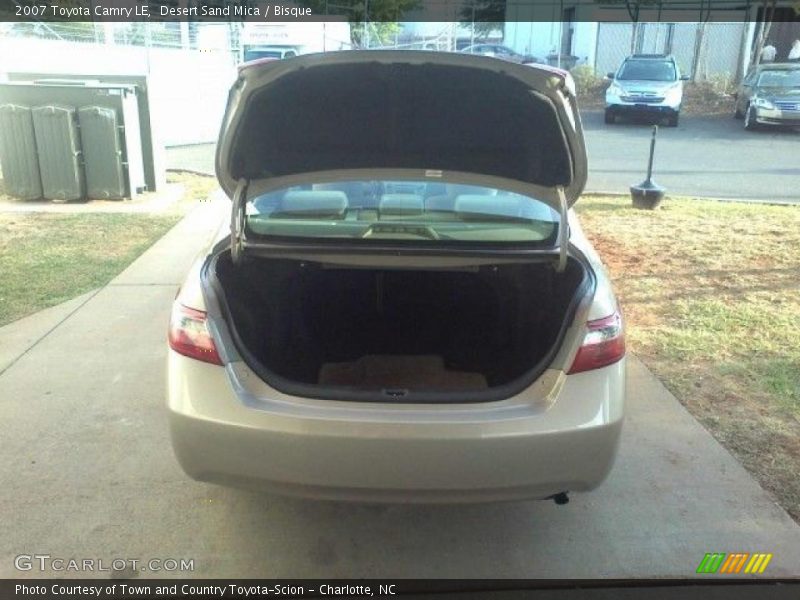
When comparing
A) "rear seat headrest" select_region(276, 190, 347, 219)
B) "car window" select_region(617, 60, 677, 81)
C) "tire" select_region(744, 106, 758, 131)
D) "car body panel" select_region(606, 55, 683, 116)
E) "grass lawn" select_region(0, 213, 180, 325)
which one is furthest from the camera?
"car window" select_region(617, 60, 677, 81)

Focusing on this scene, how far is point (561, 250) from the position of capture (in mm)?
2691

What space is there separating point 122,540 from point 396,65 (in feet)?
6.71

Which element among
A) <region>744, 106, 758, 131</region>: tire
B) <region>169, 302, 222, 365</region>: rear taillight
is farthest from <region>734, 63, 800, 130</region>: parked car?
<region>169, 302, 222, 365</region>: rear taillight

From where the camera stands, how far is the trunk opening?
293cm

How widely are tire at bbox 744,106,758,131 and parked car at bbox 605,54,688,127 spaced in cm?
160

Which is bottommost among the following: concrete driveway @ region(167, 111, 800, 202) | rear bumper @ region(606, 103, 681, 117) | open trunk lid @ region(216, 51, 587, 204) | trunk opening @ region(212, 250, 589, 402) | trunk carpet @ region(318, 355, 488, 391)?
concrete driveway @ region(167, 111, 800, 202)

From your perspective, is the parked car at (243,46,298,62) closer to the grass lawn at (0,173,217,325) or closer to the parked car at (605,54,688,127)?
the parked car at (605,54,688,127)

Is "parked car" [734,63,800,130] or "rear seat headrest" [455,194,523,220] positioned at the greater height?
"rear seat headrest" [455,194,523,220]

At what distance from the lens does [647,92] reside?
1783 cm

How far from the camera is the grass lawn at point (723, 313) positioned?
11.3ft

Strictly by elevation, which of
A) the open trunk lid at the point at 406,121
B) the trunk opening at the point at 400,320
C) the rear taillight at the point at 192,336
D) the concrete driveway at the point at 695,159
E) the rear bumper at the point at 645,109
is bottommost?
the concrete driveway at the point at 695,159

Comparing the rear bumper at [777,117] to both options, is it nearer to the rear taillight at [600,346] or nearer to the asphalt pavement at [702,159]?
the asphalt pavement at [702,159]

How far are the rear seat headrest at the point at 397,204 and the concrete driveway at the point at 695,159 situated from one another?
719 centimetres

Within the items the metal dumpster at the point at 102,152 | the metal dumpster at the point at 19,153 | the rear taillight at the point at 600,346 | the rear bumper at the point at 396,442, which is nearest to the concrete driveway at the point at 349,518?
the rear bumper at the point at 396,442
